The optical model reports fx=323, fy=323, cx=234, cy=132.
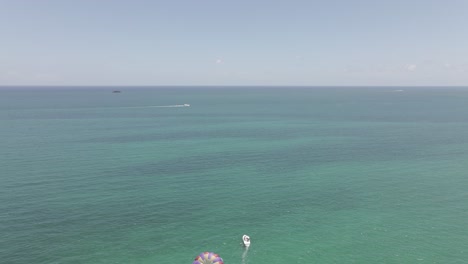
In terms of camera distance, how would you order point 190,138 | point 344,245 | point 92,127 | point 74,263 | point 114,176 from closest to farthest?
point 74,263, point 344,245, point 114,176, point 190,138, point 92,127

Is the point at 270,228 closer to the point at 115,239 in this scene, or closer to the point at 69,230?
the point at 115,239

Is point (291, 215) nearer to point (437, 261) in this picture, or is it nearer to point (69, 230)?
point (437, 261)

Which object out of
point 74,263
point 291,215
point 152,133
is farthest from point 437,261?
point 152,133

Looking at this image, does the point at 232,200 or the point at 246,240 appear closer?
the point at 246,240

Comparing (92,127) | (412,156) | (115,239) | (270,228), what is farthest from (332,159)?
(92,127)

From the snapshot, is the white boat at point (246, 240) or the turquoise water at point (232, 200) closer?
the turquoise water at point (232, 200)

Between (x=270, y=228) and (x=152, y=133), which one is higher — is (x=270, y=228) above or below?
below

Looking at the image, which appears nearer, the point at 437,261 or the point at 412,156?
the point at 437,261

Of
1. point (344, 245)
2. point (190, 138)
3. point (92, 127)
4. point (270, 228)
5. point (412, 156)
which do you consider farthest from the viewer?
point (92, 127)

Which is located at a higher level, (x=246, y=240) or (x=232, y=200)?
A: (x=232, y=200)

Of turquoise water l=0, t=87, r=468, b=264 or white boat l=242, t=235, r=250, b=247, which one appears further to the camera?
white boat l=242, t=235, r=250, b=247
